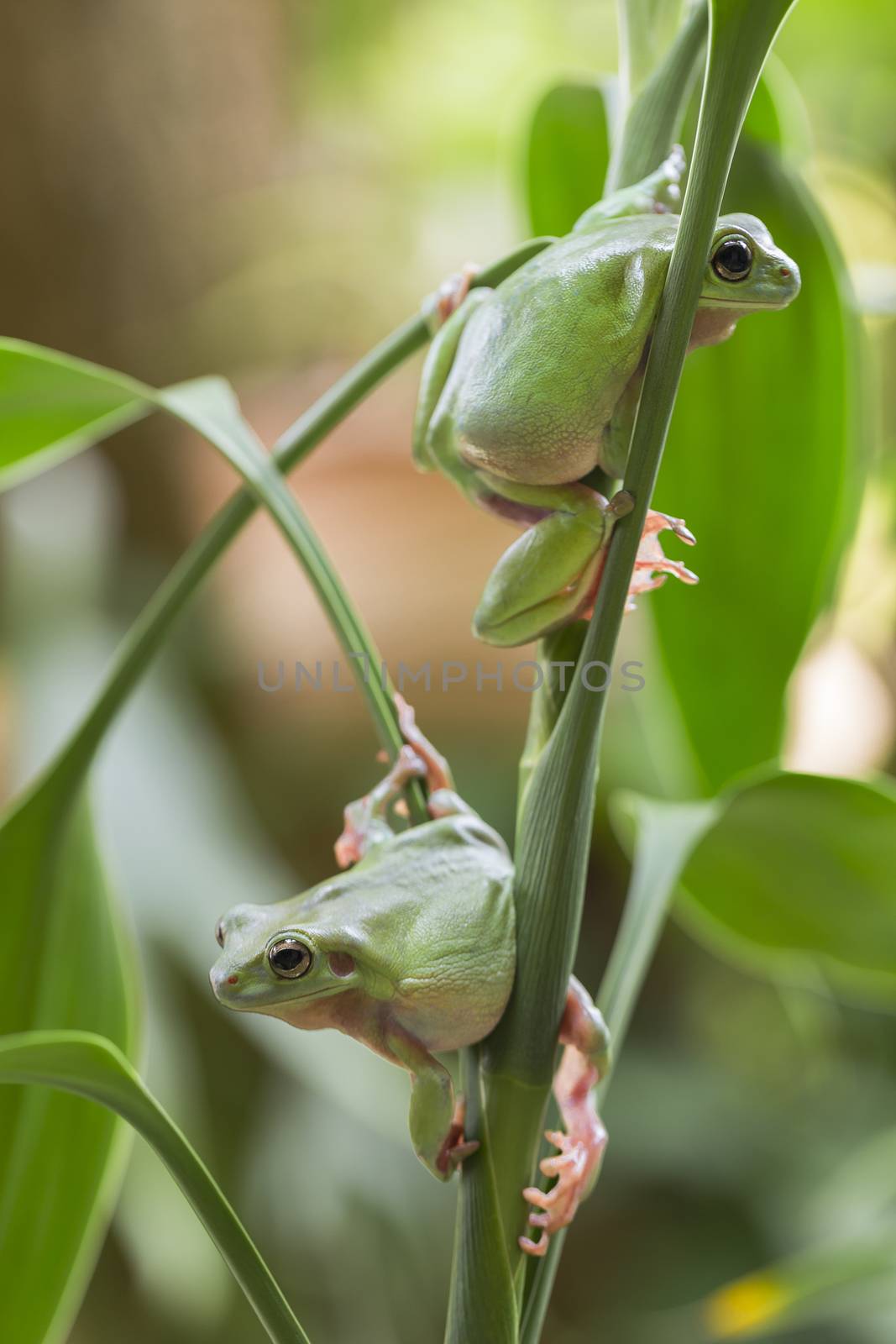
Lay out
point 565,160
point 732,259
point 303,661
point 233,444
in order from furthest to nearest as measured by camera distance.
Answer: point 303,661 < point 565,160 < point 233,444 < point 732,259

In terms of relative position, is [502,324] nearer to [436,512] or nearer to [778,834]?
[778,834]

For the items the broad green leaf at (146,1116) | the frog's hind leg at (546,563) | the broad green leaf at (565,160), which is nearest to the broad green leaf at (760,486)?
the broad green leaf at (565,160)

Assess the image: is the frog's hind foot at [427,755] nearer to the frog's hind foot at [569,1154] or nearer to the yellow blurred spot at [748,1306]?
the frog's hind foot at [569,1154]

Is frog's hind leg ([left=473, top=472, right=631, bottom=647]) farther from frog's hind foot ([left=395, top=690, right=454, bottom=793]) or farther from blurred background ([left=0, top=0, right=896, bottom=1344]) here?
blurred background ([left=0, top=0, right=896, bottom=1344])

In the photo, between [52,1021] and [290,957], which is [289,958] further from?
[52,1021]

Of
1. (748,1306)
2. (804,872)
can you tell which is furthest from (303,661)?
(804,872)

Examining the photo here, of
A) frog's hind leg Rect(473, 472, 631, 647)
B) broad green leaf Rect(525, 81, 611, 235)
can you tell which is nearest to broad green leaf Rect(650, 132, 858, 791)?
broad green leaf Rect(525, 81, 611, 235)

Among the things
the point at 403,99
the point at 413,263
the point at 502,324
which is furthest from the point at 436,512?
the point at 502,324
